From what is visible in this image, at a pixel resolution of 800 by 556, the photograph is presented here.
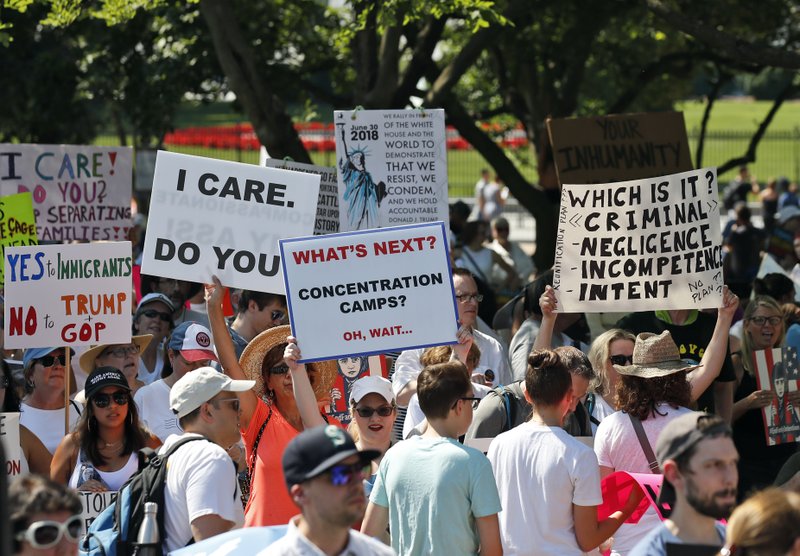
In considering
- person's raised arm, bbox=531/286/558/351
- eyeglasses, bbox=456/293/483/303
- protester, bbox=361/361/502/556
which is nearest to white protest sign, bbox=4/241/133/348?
eyeglasses, bbox=456/293/483/303

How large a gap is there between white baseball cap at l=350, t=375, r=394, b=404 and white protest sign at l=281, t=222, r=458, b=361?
0.28 metres

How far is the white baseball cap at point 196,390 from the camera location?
502cm

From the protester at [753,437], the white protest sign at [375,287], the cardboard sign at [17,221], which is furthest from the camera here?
the cardboard sign at [17,221]

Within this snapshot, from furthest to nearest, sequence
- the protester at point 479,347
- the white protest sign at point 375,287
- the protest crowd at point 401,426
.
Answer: the protester at point 479,347 < the white protest sign at point 375,287 < the protest crowd at point 401,426

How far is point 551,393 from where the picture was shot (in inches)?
199

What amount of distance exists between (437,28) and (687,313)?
21.2 feet

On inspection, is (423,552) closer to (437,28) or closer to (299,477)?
(299,477)

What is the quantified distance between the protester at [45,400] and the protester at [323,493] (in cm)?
308

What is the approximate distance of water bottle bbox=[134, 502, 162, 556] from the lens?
15.0 ft

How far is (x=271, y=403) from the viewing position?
6.02 metres

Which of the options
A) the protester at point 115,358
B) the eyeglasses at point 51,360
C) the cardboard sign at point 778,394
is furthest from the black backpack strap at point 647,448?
the eyeglasses at point 51,360

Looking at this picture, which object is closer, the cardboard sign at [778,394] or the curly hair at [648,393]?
the curly hair at [648,393]

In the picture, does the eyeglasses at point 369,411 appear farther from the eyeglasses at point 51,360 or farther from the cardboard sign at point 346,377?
the eyeglasses at point 51,360

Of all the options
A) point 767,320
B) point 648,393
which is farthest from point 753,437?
point 648,393
